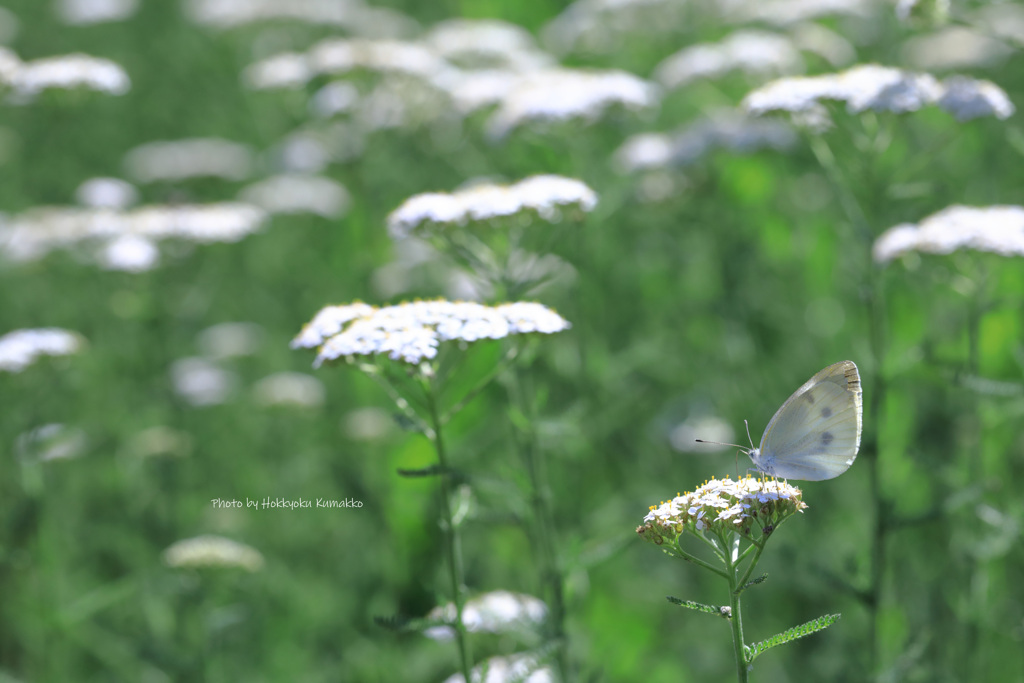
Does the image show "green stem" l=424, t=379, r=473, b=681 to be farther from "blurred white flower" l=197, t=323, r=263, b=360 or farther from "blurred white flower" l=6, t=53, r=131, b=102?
"blurred white flower" l=197, t=323, r=263, b=360

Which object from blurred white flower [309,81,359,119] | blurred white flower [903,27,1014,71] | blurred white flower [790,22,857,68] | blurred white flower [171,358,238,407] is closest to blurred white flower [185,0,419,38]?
blurred white flower [309,81,359,119]

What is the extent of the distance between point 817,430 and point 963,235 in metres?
1.54

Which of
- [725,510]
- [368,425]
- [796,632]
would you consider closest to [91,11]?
[368,425]

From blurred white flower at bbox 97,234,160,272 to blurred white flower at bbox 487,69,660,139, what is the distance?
211 cm

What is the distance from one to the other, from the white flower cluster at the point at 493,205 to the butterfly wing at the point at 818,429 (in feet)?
4.50

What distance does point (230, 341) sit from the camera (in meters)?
6.88

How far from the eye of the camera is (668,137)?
6336mm

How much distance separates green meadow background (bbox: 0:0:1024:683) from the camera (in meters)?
3.87

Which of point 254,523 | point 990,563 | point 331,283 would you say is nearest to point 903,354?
point 990,563

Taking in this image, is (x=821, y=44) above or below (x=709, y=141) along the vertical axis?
above

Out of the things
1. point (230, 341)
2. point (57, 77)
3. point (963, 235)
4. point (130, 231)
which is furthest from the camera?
point (230, 341)

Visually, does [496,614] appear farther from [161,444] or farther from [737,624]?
[161,444]

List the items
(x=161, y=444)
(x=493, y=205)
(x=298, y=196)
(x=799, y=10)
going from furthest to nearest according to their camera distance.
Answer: (x=298, y=196) < (x=799, y=10) < (x=161, y=444) < (x=493, y=205)

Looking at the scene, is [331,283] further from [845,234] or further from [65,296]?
[845,234]
